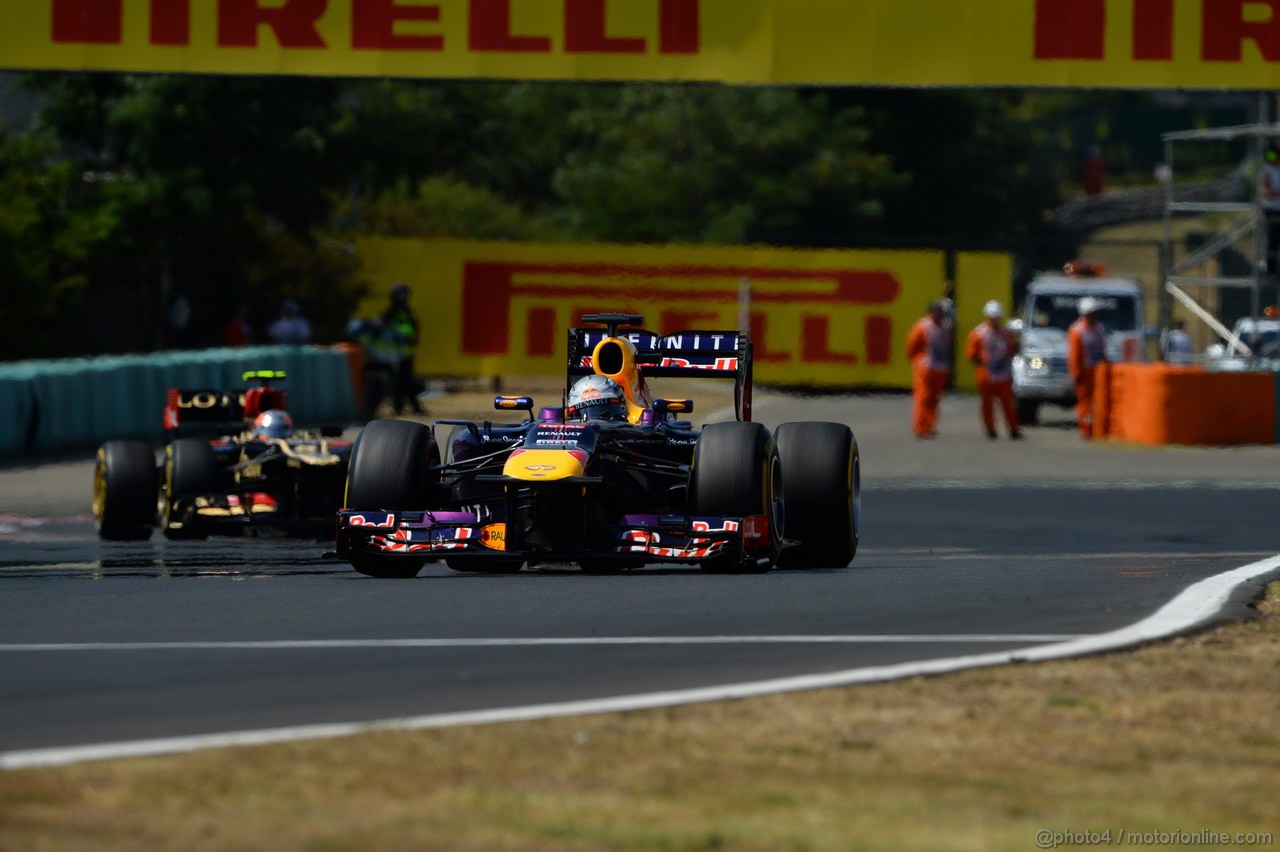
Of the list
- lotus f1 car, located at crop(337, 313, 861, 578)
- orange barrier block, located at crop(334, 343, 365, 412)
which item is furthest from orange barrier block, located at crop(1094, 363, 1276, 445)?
lotus f1 car, located at crop(337, 313, 861, 578)

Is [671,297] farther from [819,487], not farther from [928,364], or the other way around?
[819,487]

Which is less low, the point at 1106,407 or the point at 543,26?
the point at 543,26

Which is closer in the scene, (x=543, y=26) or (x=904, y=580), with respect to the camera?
(x=904, y=580)

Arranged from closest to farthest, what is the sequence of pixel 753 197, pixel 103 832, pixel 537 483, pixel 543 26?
pixel 103 832
pixel 537 483
pixel 543 26
pixel 753 197

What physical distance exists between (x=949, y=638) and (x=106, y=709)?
3.32 metres

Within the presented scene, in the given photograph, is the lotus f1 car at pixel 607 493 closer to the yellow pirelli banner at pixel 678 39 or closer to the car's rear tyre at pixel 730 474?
the car's rear tyre at pixel 730 474

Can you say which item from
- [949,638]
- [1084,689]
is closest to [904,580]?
[949,638]

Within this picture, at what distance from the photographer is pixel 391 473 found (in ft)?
42.2

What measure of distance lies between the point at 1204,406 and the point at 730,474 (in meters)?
15.3

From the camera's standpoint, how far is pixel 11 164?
32875 mm

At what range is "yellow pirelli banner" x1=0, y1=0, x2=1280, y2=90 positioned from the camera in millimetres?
24953

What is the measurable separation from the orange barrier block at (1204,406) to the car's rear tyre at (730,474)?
14918 mm

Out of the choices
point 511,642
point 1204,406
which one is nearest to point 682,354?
point 511,642

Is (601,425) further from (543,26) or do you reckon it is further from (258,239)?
(258,239)
